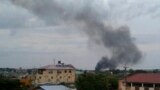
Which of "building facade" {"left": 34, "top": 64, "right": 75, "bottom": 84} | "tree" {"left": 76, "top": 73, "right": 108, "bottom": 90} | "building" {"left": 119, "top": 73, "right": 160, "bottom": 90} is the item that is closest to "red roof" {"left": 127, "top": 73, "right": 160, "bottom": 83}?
"building" {"left": 119, "top": 73, "right": 160, "bottom": 90}

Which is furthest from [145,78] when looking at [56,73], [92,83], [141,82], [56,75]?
[56,73]

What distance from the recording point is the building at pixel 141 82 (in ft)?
141

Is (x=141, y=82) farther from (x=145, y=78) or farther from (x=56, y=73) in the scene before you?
(x=56, y=73)

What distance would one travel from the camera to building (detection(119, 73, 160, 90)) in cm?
4287

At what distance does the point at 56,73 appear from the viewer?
87.6 metres

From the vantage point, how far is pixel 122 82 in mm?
48375

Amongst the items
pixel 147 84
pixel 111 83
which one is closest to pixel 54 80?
pixel 111 83

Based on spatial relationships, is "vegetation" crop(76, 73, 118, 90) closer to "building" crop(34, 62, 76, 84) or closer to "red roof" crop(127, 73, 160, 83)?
"red roof" crop(127, 73, 160, 83)

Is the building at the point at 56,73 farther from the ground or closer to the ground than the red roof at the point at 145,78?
farther from the ground

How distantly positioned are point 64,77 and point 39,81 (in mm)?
6955

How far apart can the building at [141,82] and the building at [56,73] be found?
4014 cm

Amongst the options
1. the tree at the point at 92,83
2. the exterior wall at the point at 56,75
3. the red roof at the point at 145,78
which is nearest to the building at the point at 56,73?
the exterior wall at the point at 56,75

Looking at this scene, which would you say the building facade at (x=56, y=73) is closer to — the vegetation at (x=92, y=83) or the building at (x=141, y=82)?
the vegetation at (x=92, y=83)

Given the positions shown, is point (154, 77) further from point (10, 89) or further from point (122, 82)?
point (10, 89)
